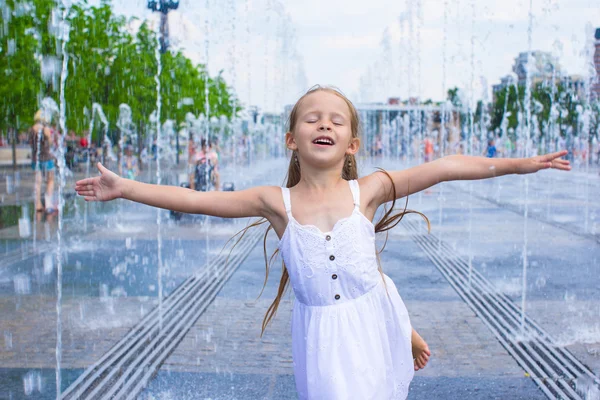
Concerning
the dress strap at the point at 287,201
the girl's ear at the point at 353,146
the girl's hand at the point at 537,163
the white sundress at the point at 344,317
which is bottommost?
the white sundress at the point at 344,317

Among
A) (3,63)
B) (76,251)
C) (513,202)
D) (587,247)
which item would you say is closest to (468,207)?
(513,202)

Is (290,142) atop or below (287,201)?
atop

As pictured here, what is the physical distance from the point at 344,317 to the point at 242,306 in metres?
3.36

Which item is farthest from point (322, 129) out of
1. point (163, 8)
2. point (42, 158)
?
point (163, 8)

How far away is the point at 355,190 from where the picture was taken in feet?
7.82

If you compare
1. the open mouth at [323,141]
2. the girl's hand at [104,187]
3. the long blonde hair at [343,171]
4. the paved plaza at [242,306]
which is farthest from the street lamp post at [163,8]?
the open mouth at [323,141]

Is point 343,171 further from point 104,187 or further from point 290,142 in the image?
point 104,187

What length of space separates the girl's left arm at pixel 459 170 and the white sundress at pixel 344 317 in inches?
6.5

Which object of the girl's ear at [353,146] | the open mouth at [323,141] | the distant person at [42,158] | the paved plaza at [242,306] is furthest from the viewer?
the distant person at [42,158]

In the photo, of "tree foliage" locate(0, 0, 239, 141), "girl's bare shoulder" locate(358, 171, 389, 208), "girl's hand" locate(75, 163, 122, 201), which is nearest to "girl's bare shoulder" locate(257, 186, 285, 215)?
"girl's bare shoulder" locate(358, 171, 389, 208)

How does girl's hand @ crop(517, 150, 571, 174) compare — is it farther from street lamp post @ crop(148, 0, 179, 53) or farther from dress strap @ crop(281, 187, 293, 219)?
street lamp post @ crop(148, 0, 179, 53)

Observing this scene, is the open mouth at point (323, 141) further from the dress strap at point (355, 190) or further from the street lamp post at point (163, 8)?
the street lamp post at point (163, 8)

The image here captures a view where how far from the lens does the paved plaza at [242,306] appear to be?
384 centimetres

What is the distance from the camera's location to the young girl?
215cm
